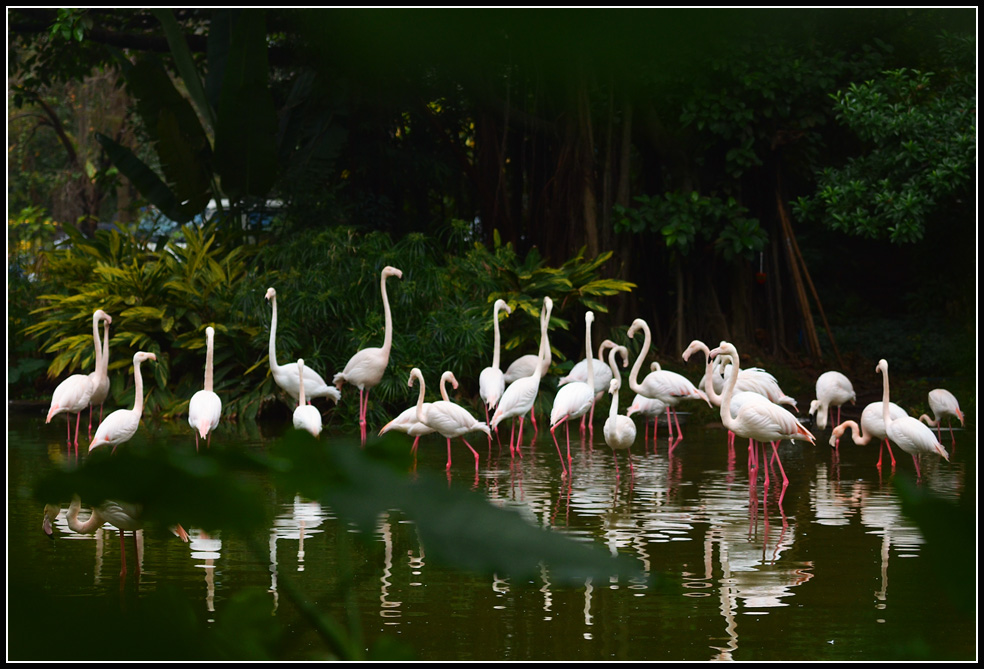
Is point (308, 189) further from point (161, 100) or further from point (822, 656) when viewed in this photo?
point (822, 656)

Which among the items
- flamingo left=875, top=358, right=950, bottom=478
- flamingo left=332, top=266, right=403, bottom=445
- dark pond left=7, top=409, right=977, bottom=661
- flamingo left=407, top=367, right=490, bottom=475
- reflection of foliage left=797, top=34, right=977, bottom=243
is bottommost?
dark pond left=7, top=409, right=977, bottom=661

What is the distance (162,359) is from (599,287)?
14.2ft

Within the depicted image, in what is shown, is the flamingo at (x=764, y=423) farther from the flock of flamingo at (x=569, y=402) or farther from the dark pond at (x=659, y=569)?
the dark pond at (x=659, y=569)

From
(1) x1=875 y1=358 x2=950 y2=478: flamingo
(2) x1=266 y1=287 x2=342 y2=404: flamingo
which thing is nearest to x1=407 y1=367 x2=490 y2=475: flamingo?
(2) x1=266 y1=287 x2=342 y2=404: flamingo

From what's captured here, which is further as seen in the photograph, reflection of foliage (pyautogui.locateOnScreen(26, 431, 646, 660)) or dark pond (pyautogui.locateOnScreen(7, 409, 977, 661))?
dark pond (pyautogui.locateOnScreen(7, 409, 977, 661))

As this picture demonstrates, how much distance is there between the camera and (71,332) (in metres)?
10.8

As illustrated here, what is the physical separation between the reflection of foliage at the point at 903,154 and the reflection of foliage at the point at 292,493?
33.4ft

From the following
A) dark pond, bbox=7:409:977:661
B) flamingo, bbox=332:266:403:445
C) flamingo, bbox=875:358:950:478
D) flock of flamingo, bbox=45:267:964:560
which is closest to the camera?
dark pond, bbox=7:409:977:661

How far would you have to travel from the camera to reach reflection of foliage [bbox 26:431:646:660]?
31 cm

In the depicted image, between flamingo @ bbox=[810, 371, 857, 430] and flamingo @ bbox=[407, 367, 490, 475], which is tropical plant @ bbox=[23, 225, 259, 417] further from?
flamingo @ bbox=[810, 371, 857, 430]

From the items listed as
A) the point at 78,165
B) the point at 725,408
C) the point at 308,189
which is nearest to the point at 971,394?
the point at 725,408

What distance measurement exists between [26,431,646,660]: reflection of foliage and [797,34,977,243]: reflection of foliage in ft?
33.4

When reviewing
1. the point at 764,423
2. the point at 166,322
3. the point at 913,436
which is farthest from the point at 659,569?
the point at 166,322

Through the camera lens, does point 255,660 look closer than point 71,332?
Yes
